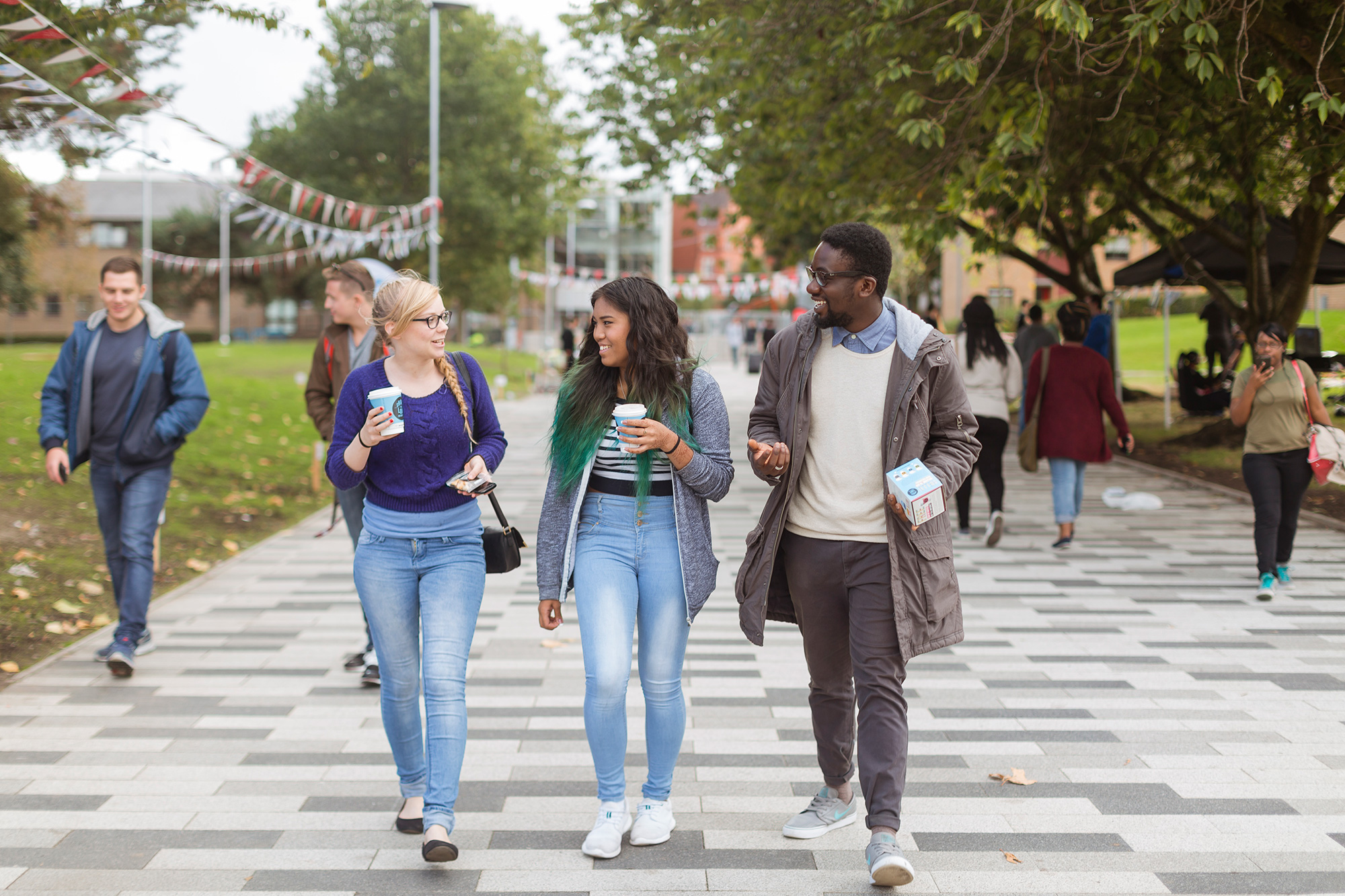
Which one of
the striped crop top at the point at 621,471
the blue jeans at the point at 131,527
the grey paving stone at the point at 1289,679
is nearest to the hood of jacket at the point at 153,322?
the blue jeans at the point at 131,527

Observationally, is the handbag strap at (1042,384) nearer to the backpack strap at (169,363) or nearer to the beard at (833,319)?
the beard at (833,319)

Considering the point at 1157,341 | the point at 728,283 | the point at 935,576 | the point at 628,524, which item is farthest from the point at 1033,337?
the point at 1157,341

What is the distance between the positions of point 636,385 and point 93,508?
7.89 metres

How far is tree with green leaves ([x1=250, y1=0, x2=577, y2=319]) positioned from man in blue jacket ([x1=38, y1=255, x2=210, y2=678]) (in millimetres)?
31332

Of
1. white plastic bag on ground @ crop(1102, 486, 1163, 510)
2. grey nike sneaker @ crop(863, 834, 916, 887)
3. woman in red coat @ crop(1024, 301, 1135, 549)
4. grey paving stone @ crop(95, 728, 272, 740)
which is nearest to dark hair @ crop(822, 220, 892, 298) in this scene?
grey nike sneaker @ crop(863, 834, 916, 887)

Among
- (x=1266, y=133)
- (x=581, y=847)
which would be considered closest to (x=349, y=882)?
(x=581, y=847)

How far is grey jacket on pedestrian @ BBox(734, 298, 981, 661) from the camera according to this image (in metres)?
3.62

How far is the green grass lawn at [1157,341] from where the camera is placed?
2969 cm

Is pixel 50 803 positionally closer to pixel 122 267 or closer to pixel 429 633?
pixel 429 633

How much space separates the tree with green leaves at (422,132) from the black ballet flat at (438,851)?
112 feet

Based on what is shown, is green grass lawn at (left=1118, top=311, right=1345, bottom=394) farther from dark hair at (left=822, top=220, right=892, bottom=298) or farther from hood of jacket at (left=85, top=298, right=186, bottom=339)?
dark hair at (left=822, top=220, right=892, bottom=298)

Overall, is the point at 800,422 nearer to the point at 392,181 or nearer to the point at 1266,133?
the point at 1266,133

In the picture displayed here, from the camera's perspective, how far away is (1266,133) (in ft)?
38.5

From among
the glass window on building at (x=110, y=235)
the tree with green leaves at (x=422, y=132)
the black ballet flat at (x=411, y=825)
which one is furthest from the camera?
the glass window on building at (x=110, y=235)
